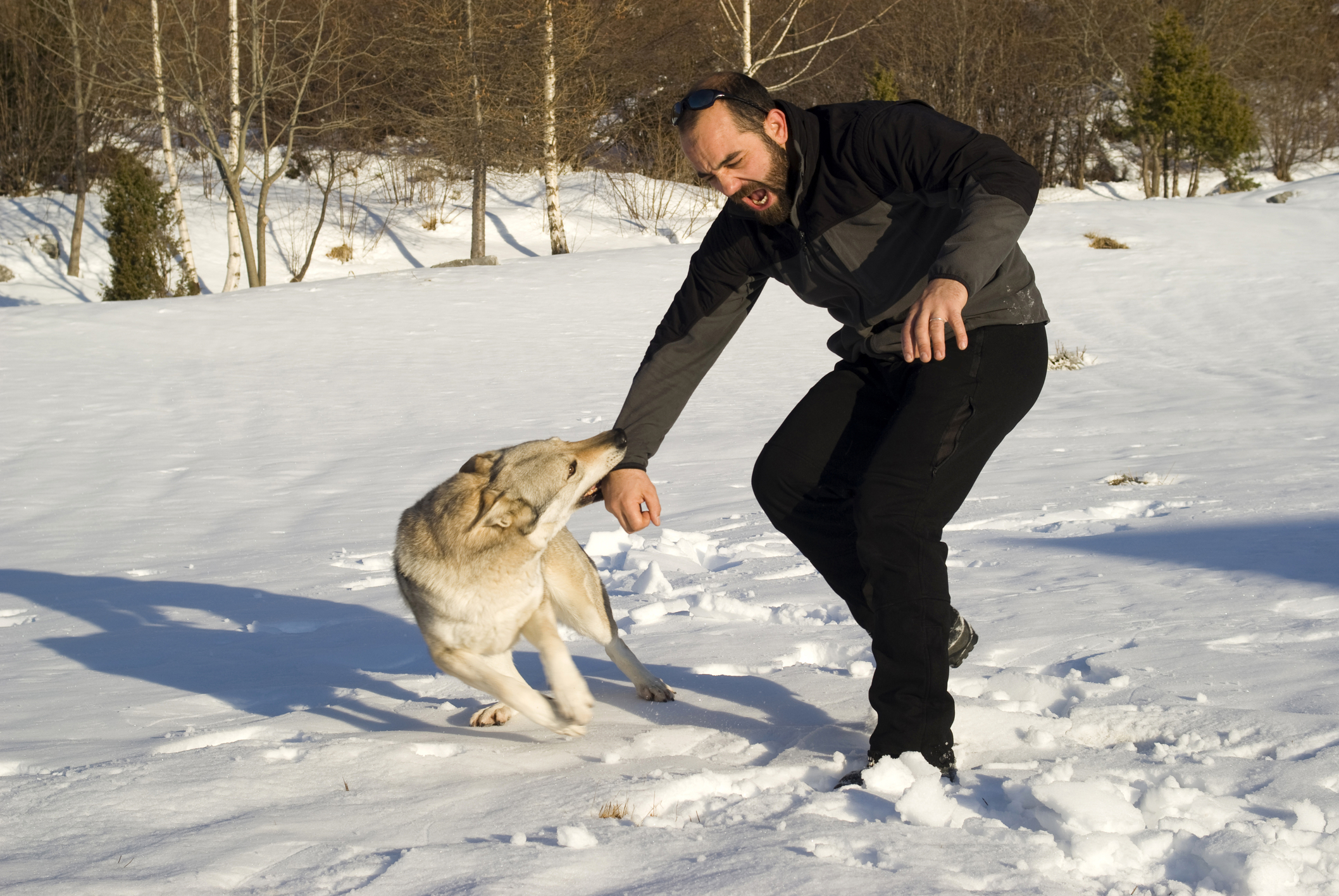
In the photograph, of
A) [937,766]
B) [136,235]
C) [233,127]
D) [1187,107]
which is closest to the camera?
[937,766]

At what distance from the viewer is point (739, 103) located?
112 inches

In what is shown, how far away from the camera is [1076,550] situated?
510 centimetres

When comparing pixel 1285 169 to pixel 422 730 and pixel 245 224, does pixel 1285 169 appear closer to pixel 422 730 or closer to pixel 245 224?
pixel 245 224

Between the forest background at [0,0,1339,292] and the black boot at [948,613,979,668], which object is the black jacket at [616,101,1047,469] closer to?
the black boot at [948,613,979,668]

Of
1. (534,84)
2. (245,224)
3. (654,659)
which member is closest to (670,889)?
(654,659)

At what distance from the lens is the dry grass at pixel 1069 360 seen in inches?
508

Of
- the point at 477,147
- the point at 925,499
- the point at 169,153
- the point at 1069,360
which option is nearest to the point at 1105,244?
the point at 1069,360

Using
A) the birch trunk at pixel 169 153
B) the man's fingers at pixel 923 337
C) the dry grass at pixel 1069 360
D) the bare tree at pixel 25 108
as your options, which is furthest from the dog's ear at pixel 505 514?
the bare tree at pixel 25 108

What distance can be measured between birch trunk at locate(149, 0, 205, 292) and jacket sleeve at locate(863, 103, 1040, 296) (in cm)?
2261

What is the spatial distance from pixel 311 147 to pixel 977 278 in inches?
1249

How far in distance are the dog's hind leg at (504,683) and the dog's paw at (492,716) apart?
276 mm

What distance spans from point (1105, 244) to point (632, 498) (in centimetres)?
1732

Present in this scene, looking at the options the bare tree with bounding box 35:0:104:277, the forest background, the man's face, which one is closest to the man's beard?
the man's face

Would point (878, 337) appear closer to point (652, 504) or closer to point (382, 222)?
point (652, 504)
